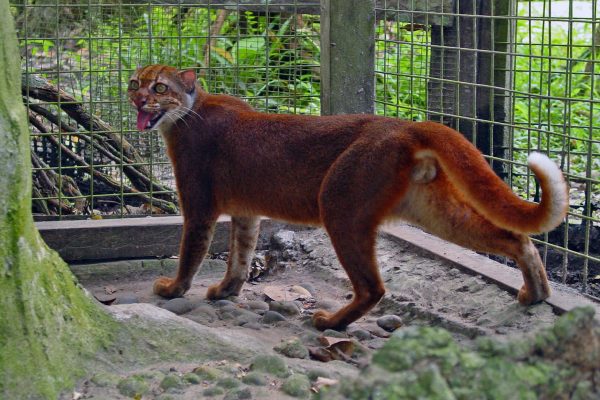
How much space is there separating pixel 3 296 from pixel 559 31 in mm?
9671

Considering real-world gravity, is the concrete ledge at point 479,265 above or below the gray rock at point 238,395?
above

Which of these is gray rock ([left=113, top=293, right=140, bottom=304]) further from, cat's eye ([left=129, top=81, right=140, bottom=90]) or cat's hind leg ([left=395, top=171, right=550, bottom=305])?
cat's hind leg ([left=395, top=171, right=550, bottom=305])

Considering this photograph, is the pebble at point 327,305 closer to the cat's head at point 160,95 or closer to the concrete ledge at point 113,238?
the concrete ledge at point 113,238

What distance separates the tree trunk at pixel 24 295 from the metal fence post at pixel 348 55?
2790 mm

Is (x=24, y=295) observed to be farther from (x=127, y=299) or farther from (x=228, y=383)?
(x=127, y=299)

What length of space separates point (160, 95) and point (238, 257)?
958 millimetres

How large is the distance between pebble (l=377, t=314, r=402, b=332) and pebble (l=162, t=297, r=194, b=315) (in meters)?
0.97

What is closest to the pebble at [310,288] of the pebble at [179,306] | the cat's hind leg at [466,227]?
the pebble at [179,306]

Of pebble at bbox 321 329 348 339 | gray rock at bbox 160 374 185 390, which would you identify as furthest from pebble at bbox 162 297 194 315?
gray rock at bbox 160 374 185 390

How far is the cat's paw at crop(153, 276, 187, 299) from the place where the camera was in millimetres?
5082

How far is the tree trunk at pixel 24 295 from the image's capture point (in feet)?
10.4

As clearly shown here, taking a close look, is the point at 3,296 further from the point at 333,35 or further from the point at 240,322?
the point at 333,35

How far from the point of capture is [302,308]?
16.5ft

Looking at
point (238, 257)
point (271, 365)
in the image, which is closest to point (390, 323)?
point (238, 257)
